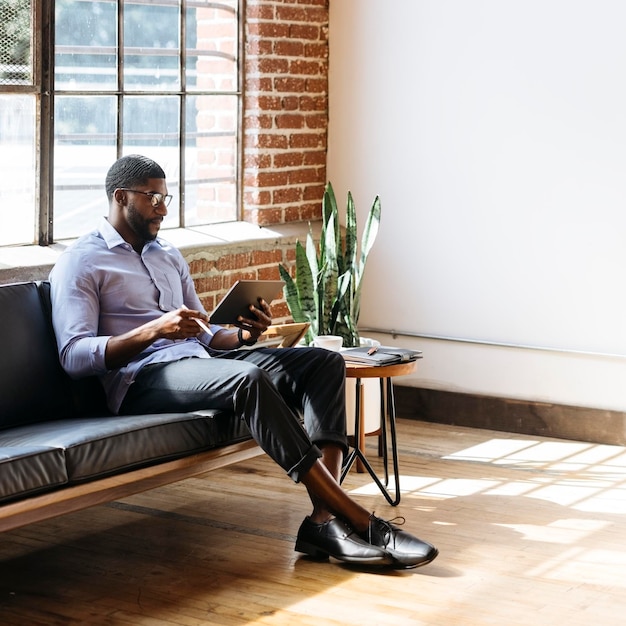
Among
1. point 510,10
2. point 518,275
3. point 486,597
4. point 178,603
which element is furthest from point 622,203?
point 178,603

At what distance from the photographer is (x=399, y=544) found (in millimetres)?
3764

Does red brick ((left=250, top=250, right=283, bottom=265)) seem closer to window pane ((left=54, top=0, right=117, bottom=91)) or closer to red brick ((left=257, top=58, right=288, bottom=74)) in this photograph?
red brick ((left=257, top=58, right=288, bottom=74))

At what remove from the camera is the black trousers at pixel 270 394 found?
374cm

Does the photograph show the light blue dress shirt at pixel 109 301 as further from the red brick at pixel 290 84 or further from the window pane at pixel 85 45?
the red brick at pixel 290 84

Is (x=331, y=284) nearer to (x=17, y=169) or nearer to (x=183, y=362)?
(x=183, y=362)

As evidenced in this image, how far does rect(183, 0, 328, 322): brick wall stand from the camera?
5633mm

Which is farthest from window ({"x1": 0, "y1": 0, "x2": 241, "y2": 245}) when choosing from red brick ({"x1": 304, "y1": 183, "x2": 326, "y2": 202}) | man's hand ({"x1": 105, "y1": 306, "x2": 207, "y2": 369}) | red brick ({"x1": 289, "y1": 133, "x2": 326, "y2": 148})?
man's hand ({"x1": 105, "y1": 306, "x2": 207, "y2": 369})

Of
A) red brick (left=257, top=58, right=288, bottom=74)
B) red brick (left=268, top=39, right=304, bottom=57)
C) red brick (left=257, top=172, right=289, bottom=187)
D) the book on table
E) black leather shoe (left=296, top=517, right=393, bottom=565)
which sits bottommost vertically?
black leather shoe (left=296, top=517, right=393, bottom=565)

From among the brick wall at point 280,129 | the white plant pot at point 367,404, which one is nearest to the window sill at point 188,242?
the brick wall at point 280,129

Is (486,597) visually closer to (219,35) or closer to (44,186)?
(44,186)

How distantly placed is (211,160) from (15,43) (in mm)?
1349

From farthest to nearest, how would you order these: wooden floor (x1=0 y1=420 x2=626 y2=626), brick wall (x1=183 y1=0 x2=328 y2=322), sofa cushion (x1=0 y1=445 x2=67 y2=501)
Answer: brick wall (x1=183 y1=0 x2=328 y2=322), wooden floor (x1=0 y1=420 x2=626 y2=626), sofa cushion (x1=0 y1=445 x2=67 y2=501)

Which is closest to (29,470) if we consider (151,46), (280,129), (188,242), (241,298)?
(241,298)

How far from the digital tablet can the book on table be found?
55 centimetres
